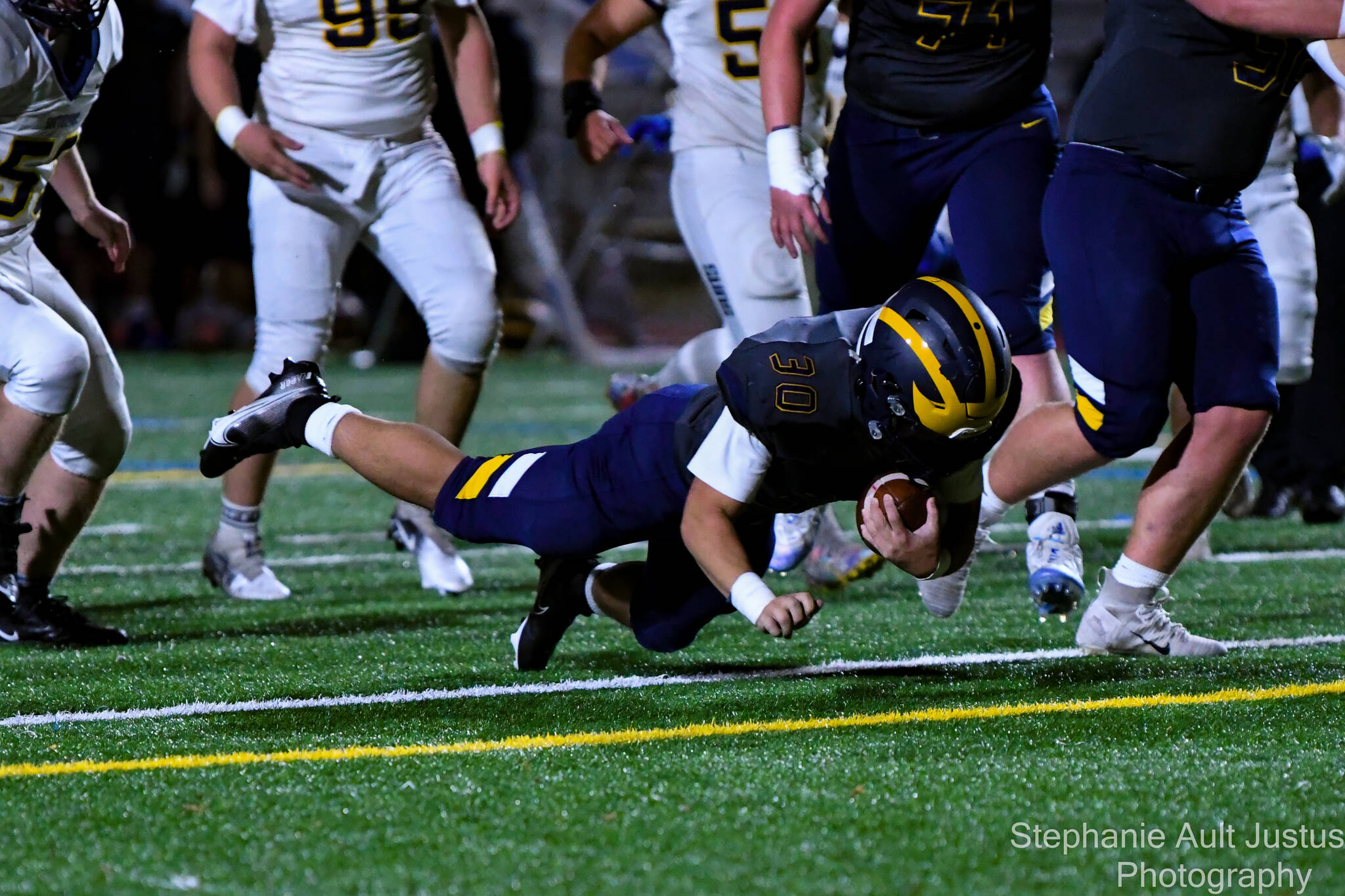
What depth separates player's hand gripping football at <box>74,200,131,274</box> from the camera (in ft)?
14.3

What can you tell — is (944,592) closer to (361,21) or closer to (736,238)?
(736,238)

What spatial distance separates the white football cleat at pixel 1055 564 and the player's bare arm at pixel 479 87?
171 centimetres

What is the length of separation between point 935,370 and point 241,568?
2362 mm

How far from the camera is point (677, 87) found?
16.1 ft

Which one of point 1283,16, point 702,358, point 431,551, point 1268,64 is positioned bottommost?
point 431,551

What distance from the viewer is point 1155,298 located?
11.1 feet

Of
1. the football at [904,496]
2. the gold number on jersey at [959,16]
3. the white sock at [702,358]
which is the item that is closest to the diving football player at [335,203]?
the white sock at [702,358]

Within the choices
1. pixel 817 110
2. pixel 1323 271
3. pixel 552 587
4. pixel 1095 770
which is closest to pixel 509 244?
pixel 1323 271

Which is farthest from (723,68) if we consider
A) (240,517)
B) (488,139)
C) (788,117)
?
(240,517)

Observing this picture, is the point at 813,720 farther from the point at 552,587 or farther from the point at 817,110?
the point at 817,110

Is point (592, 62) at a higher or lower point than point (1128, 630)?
higher

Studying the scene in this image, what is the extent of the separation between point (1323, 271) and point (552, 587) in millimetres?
3929

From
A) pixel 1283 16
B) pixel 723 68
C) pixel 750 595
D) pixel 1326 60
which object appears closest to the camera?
pixel 750 595

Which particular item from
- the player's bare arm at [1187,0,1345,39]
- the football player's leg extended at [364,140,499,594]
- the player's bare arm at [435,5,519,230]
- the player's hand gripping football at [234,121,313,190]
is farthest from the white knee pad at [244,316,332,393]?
the player's bare arm at [1187,0,1345,39]
